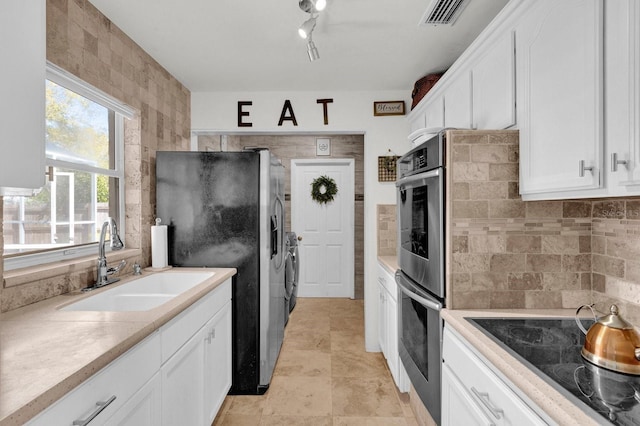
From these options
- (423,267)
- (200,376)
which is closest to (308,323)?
(200,376)

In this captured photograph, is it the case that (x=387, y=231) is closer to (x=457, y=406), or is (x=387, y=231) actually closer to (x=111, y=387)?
(x=457, y=406)

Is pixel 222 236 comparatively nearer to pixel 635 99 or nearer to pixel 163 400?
pixel 163 400

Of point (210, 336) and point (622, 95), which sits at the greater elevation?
point (622, 95)

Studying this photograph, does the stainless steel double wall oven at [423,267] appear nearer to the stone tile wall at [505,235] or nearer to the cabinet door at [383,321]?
the stone tile wall at [505,235]

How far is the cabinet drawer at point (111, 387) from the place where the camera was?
81 centimetres

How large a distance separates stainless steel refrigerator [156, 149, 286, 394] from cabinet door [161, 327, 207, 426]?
57cm

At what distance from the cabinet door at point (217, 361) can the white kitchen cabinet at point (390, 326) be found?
1144mm

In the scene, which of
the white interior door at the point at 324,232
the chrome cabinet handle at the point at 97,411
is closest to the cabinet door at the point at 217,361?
Answer: the chrome cabinet handle at the point at 97,411

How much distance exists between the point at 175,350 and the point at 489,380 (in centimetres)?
123

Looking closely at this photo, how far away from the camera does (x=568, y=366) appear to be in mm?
936

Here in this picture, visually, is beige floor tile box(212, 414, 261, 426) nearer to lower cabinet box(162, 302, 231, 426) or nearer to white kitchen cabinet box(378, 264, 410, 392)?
lower cabinet box(162, 302, 231, 426)

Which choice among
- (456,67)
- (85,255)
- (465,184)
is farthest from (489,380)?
(85,255)

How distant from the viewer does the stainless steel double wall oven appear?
1502 mm

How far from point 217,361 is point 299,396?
68cm
